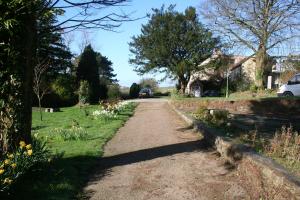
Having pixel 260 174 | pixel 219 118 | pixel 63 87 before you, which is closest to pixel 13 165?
pixel 260 174

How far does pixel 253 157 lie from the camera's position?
776cm

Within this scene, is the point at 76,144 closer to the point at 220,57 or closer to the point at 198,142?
the point at 198,142

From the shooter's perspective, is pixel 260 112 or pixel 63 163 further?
pixel 260 112

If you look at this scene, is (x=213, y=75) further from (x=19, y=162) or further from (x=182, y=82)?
(x=19, y=162)

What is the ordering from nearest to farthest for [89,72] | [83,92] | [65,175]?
1. [65,175]
2. [83,92]
3. [89,72]

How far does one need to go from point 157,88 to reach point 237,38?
44128mm

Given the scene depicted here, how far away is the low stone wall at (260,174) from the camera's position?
5977 mm

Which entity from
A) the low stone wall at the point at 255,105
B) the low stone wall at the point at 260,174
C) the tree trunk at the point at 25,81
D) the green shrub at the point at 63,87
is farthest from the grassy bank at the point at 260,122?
the green shrub at the point at 63,87

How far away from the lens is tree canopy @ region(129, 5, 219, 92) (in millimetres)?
58906

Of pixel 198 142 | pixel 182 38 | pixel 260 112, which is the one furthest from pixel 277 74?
pixel 198 142

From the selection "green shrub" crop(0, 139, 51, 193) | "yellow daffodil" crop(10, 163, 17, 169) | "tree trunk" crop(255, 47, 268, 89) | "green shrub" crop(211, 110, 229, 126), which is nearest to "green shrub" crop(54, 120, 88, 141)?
"green shrub" crop(0, 139, 51, 193)

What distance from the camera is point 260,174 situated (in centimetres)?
707

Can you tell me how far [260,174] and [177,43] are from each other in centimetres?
5324

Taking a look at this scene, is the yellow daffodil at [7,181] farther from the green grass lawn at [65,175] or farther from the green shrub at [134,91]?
the green shrub at [134,91]
